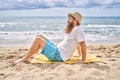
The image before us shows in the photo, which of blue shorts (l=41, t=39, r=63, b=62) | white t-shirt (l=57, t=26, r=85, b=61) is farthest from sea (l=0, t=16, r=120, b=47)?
white t-shirt (l=57, t=26, r=85, b=61)

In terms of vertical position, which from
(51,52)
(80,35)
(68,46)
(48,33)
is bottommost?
(48,33)

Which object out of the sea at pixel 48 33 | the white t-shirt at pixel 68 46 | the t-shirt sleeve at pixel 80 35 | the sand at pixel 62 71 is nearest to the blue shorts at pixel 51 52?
the white t-shirt at pixel 68 46

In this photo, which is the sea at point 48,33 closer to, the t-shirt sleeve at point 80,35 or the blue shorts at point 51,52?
the blue shorts at point 51,52

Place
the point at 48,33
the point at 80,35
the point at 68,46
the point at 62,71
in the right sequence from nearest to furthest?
the point at 62,71
the point at 80,35
the point at 68,46
the point at 48,33

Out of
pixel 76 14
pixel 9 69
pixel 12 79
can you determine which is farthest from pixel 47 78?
pixel 76 14

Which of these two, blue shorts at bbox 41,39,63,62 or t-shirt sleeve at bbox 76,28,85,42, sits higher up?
t-shirt sleeve at bbox 76,28,85,42

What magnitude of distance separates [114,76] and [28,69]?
64.1 inches

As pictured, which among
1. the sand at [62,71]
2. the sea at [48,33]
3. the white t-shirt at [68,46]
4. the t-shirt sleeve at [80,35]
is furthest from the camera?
the sea at [48,33]

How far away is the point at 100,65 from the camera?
15.9 ft

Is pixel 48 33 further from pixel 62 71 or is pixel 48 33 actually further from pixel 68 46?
pixel 62 71

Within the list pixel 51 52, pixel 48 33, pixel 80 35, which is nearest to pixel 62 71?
pixel 51 52

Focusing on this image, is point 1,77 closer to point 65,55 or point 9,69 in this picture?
point 9,69

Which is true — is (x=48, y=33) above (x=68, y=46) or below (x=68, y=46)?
below

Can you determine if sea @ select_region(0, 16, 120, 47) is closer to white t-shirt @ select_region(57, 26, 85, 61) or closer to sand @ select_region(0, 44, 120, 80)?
white t-shirt @ select_region(57, 26, 85, 61)
